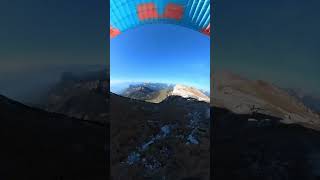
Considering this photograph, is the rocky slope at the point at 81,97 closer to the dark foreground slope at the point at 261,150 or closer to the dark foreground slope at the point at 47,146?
the dark foreground slope at the point at 47,146

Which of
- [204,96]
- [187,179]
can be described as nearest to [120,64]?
[204,96]

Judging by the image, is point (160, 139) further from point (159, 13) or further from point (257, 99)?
point (257, 99)

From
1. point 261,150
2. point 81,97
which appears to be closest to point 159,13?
point 81,97

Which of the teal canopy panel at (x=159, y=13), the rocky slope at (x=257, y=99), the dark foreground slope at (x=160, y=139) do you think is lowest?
the dark foreground slope at (x=160, y=139)

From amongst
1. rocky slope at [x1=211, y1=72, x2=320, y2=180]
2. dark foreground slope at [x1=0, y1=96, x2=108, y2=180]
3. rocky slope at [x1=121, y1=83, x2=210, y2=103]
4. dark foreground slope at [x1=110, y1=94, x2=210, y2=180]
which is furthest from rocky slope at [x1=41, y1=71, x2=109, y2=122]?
rocky slope at [x1=121, y1=83, x2=210, y2=103]

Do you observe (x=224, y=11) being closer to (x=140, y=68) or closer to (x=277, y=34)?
→ (x=277, y=34)

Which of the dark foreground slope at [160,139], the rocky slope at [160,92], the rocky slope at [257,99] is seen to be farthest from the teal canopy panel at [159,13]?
the rocky slope at [257,99]
